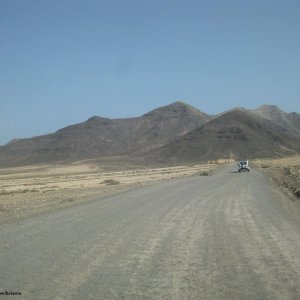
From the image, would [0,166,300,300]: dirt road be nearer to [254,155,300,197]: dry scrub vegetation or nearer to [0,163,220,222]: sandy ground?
[0,163,220,222]: sandy ground

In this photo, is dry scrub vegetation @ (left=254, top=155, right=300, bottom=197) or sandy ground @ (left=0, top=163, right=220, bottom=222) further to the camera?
dry scrub vegetation @ (left=254, top=155, right=300, bottom=197)

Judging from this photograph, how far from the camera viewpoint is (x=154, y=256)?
444 inches

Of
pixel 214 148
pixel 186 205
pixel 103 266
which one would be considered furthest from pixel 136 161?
pixel 103 266

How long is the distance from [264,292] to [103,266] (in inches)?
129

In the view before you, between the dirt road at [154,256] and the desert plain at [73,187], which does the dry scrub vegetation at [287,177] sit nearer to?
the desert plain at [73,187]

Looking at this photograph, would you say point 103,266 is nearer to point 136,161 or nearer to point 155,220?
point 155,220

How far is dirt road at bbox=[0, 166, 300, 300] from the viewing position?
8359 mm

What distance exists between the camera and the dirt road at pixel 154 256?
8.36m

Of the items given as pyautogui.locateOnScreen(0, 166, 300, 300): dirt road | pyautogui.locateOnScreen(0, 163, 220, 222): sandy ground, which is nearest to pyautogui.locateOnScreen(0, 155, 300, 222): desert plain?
pyautogui.locateOnScreen(0, 163, 220, 222): sandy ground

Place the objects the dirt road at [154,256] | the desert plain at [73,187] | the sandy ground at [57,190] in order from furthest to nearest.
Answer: the desert plain at [73,187]
the sandy ground at [57,190]
the dirt road at [154,256]

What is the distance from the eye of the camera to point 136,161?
17900cm

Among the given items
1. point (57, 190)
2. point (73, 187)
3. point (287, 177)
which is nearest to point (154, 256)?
point (57, 190)

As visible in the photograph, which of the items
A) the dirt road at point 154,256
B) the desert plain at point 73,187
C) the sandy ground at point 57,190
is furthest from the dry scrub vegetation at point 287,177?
the dirt road at point 154,256

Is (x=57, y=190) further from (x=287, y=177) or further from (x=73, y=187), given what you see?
(x=287, y=177)
